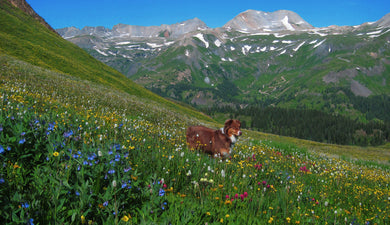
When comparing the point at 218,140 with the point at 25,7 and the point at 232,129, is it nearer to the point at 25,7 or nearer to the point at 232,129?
the point at 232,129

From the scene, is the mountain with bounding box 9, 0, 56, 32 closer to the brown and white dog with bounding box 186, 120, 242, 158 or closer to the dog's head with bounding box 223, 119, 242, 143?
the brown and white dog with bounding box 186, 120, 242, 158

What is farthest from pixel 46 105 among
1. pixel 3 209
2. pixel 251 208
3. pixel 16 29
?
pixel 16 29

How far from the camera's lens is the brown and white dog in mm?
9117

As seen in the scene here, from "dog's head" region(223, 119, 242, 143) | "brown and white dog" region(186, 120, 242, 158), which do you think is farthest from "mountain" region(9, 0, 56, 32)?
"dog's head" region(223, 119, 242, 143)

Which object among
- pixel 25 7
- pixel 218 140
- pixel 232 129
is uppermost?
pixel 25 7

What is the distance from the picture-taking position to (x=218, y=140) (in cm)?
937

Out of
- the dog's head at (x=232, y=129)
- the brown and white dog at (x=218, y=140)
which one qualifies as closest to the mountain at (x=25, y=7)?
the brown and white dog at (x=218, y=140)

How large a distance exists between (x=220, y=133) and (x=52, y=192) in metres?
7.42

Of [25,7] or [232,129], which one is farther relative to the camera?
[25,7]

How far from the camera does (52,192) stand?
9.37ft

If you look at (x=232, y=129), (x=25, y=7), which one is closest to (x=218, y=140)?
(x=232, y=129)

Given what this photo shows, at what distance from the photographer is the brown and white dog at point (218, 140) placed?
9117 millimetres

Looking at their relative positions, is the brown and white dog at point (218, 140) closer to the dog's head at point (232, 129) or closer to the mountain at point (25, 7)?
the dog's head at point (232, 129)

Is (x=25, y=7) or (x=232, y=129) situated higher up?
(x=25, y=7)
